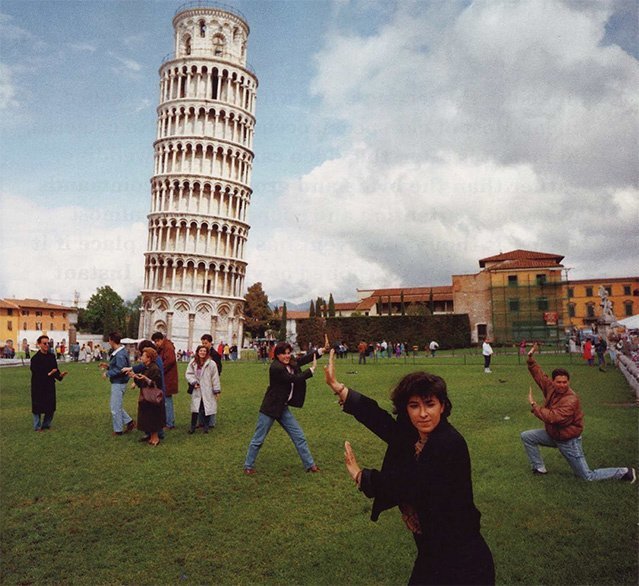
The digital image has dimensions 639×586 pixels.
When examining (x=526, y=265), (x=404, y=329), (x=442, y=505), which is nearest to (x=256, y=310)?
(x=404, y=329)

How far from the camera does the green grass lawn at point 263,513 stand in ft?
14.0

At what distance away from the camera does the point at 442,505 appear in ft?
7.84

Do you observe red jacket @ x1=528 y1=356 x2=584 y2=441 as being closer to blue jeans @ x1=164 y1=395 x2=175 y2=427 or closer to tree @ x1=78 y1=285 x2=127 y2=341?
blue jeans @ x1=164 y1=395 x2=175 y2=427

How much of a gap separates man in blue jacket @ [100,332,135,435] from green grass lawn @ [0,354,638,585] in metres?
0.35

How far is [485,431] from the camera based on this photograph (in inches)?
376

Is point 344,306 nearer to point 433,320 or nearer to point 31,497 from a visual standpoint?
point 433,320

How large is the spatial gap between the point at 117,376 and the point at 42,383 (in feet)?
6.54

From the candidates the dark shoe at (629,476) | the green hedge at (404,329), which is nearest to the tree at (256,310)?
the green hedge at (404,329)

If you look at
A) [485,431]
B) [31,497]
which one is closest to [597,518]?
[485,431]

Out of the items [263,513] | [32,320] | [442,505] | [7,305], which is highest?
[7,305]

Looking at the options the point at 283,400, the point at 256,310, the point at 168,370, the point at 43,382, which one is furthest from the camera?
the point at 256,310

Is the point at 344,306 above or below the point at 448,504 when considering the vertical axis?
above

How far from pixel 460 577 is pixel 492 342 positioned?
53.8 meters

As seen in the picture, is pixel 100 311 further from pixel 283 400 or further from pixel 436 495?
pixel 436 495
